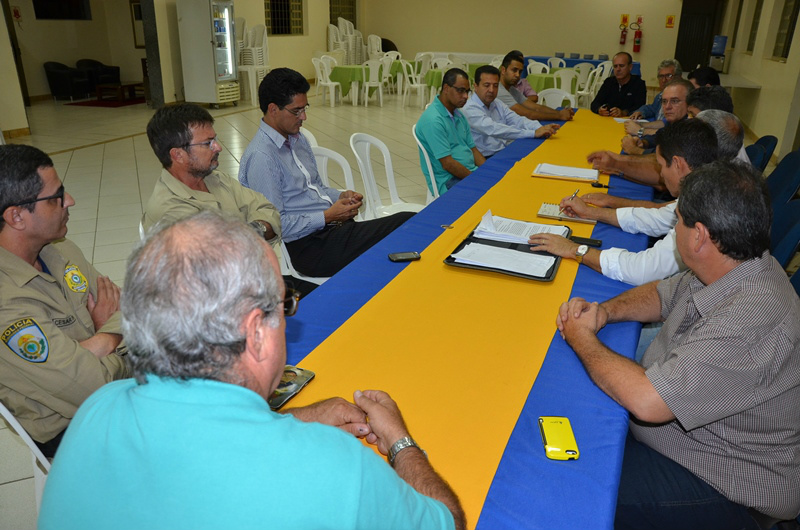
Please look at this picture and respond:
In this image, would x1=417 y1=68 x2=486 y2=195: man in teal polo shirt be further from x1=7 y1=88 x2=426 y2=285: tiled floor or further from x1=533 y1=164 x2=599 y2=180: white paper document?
x1=7 y1=88 x2=426 y2=285: tiled floor

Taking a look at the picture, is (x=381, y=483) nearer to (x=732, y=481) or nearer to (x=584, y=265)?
(x=732, y=481)

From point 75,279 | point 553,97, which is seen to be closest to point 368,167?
point 75,279

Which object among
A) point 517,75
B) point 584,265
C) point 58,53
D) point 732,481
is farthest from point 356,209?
point 58,53

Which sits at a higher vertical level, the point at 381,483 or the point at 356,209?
the point at 381,483

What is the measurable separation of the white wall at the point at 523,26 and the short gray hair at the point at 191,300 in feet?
49.7

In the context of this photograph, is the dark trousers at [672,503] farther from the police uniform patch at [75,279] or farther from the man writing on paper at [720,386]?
the police uniform patch at [75,279]

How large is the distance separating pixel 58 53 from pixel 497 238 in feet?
40.5

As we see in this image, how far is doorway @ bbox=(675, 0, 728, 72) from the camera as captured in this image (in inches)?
536

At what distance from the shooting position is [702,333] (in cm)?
126

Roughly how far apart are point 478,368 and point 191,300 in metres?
0.84

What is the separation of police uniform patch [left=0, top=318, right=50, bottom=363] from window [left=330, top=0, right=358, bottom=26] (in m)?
15.1

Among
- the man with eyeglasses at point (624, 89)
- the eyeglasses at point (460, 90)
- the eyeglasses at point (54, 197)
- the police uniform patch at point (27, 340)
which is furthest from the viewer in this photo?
the man with eyeglasses at point (624, 89)

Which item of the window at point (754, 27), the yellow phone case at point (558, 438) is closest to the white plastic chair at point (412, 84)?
the window at point (754, 27)

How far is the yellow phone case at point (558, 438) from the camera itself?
1118 mm
